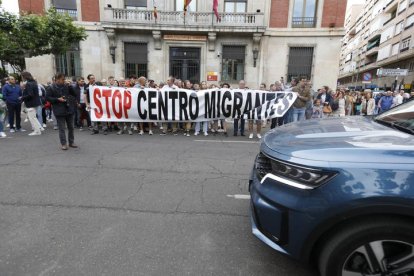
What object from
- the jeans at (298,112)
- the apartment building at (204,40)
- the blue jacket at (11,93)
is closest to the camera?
the jeans at (298,112)

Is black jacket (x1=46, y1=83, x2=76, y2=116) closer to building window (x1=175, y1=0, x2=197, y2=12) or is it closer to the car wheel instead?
the car wheel

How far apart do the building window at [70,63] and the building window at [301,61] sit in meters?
15.9

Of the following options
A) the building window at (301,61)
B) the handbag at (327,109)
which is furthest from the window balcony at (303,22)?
the handbag at (327,109)

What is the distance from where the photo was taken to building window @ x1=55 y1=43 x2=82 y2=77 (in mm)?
20234

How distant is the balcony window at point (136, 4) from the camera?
2003 centimetres

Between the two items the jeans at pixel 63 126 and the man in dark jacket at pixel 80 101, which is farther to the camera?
the man in dark jacket at pixel 80 101

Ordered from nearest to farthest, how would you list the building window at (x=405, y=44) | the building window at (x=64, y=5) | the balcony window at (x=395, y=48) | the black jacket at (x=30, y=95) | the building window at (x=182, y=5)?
the black jacket at (x=30, y=95) → the building window at (x=182, y=5) → the building window at (x=64, y=5) → the building window at (x=405, y=44) → the balcony window at (x=395, y=48)

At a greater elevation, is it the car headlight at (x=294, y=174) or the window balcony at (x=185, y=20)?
the window balcony at (x=185, y=20)

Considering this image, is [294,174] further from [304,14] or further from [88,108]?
[304,14]

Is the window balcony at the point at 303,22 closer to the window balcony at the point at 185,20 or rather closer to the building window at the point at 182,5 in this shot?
the window balcony at the point at 185,20

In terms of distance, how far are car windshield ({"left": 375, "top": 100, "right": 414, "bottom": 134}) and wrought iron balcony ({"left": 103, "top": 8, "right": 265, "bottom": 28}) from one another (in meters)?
17.5

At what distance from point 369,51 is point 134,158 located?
68123 mm

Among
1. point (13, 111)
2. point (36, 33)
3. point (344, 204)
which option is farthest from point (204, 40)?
point (344, 204)

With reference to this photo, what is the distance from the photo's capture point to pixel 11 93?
29.2ft
